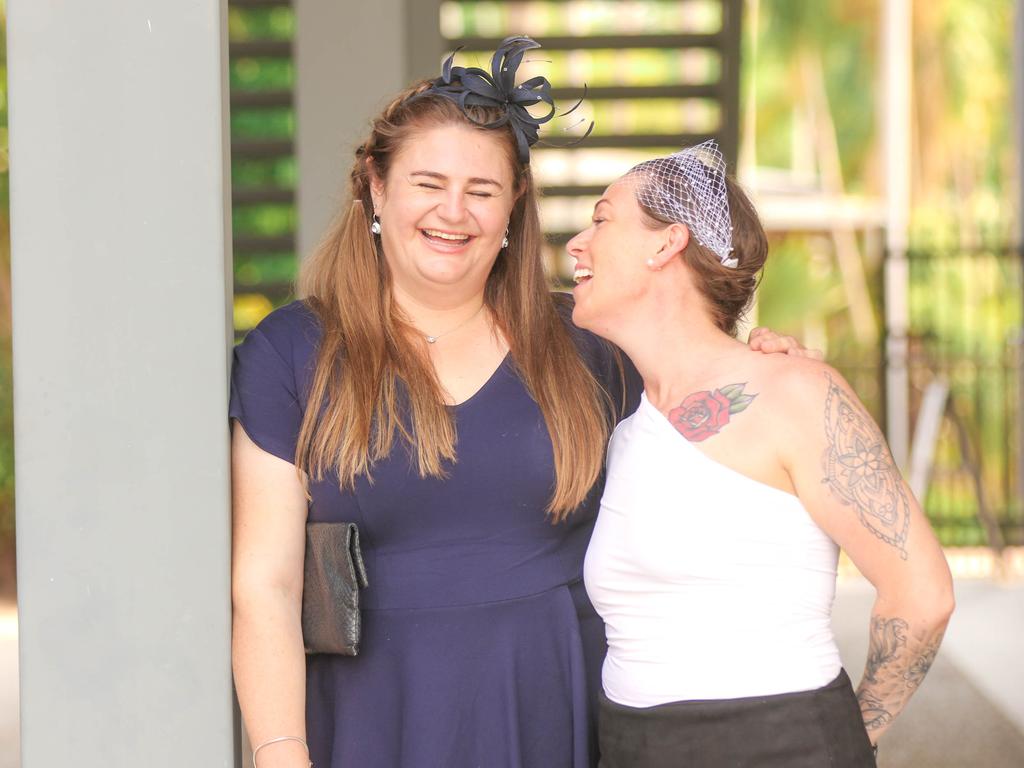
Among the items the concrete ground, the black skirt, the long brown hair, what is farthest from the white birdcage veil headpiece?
the concrete ground

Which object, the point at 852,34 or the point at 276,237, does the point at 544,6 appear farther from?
the point at 852,34

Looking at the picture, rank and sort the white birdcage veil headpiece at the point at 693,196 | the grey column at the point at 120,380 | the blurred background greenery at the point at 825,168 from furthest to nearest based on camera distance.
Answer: the blurred background greenery at the point at 825,168 → the white birdcage veil headpiece at the point at 693,196 → the grey column at the point at 120,380

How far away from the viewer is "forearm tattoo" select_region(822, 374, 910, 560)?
7.41 feet

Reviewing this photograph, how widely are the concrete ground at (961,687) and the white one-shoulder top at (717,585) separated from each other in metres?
3.59

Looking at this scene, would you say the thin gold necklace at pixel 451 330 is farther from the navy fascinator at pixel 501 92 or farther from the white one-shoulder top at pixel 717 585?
the white one-shoulder top at pixel 717 585

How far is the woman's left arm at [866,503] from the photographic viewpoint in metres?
2.26

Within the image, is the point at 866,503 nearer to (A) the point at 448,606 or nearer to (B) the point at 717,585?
(B) the point at 717,585

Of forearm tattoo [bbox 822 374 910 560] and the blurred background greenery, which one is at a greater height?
the blurred background greenery

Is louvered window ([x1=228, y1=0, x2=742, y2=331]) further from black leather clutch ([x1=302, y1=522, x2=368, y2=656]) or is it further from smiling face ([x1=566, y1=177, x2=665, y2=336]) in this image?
black leather clutch ([x1=302, y1=522, x2=368, y2=656])

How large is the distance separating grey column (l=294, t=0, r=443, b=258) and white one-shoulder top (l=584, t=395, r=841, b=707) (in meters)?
2.90

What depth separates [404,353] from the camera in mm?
2566

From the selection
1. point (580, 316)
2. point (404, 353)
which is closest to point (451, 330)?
point (404, 353)

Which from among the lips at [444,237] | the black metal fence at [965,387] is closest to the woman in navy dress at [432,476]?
the lips at [444,237]

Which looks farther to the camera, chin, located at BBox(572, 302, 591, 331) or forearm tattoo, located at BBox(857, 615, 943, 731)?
chin, located at BBox(572, 302, 591, 331)
